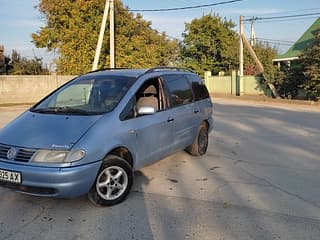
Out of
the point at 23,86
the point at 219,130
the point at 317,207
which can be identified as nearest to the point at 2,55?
the point at 23,86

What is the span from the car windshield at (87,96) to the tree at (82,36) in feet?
87.2

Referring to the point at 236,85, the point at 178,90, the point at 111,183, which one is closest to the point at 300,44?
the point at 236,85

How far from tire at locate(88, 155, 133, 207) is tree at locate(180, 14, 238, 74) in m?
38.3

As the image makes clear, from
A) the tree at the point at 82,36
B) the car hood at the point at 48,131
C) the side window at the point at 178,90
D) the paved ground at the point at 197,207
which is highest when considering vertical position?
the tree at the point at 82,36

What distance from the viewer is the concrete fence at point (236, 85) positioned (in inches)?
1296

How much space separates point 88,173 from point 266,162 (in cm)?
396

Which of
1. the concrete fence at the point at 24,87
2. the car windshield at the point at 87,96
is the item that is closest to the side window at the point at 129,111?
the car windshield at the point at 87,96

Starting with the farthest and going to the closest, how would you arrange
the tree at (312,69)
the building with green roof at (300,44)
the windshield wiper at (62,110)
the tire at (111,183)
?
the building with green roof at (300,44), the tree at (312,69), the windshield wiper at (62,110), the tire at (111,183)

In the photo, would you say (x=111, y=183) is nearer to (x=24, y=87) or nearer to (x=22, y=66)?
(x=24, y=87)

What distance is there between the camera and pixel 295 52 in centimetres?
3127

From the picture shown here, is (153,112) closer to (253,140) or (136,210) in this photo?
(136,210)

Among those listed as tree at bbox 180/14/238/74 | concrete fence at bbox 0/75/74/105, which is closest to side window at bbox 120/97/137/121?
concrete fence at bbox 0/75/74/105

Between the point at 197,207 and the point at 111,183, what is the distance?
1124 millimetres

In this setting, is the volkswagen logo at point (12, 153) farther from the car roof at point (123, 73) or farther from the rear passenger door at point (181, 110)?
the rear passenger door at point (181, 110)
